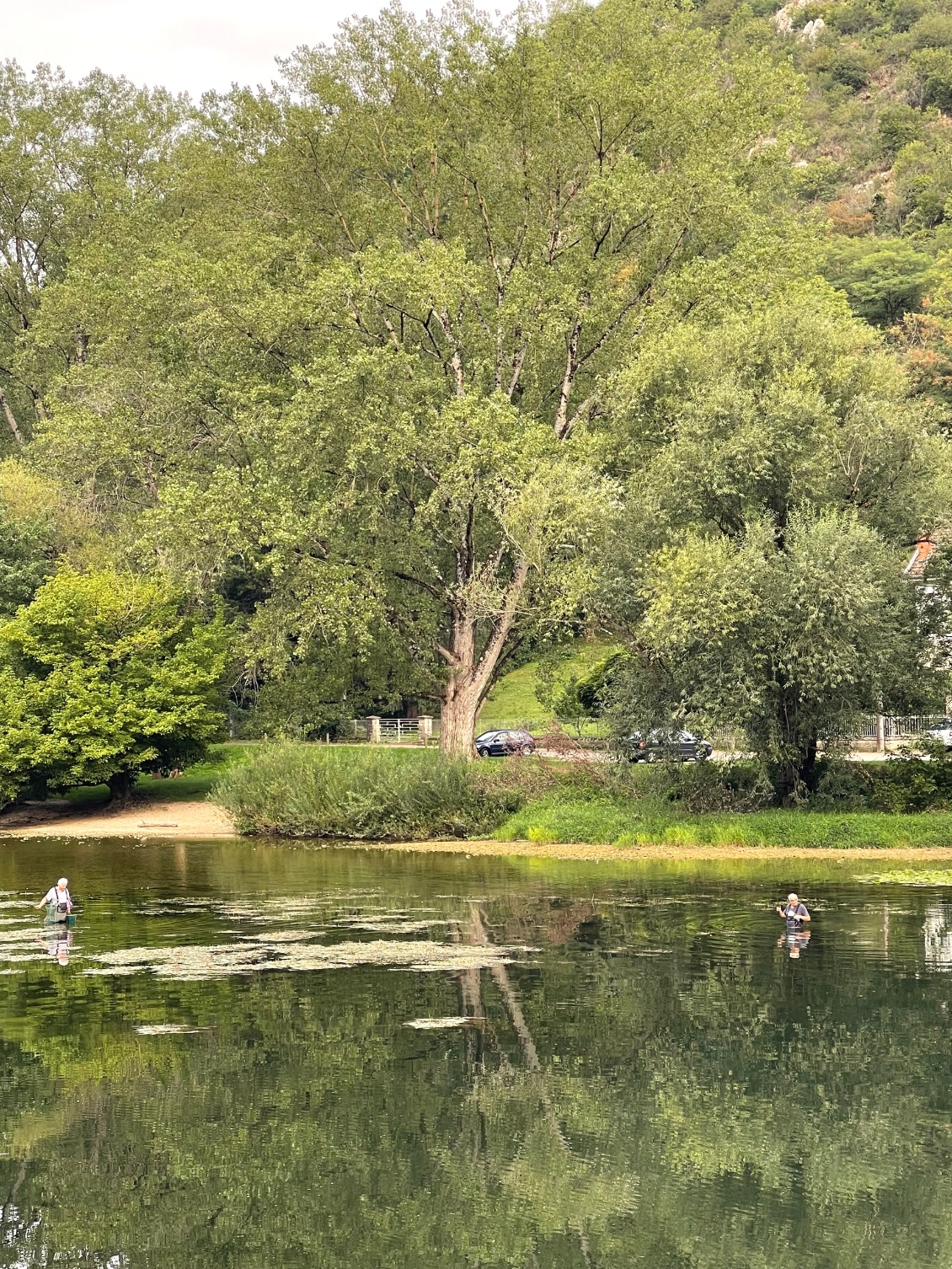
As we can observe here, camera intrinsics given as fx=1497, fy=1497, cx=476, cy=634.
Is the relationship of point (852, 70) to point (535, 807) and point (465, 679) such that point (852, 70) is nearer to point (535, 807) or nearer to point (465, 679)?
point (465, 679)

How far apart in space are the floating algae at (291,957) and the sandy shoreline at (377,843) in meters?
12.9

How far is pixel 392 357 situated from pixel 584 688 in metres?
21.9

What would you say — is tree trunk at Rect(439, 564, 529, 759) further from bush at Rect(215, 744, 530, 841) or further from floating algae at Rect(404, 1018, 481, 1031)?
floating algae at Rect(404, 1018, 481, 1031)

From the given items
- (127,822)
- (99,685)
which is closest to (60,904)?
(127,822)

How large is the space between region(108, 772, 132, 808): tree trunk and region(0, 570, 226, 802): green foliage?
10 centimetres

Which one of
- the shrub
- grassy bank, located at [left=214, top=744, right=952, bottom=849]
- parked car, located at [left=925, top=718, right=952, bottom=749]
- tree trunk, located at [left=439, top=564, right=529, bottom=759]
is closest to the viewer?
grassy bank, located at [left=214, top=744, right=952, bottom=849]

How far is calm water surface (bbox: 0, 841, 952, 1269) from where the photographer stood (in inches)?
510

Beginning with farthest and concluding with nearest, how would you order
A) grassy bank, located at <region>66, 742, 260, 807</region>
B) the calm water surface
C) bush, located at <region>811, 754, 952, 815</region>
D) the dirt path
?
grassy bank, located at <region>66, 742, 260, 807</region> → the dirt path → bush, located at <region>811, 754, 952, 815</region> → the calm water surface

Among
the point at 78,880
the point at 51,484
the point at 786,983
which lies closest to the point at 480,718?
the point at 51,484

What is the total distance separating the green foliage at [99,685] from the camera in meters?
51.3

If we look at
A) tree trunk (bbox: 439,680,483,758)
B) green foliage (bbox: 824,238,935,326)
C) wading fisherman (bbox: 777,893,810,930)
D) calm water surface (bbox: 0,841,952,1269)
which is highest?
green foliage (bbox: 824,238,935,326)

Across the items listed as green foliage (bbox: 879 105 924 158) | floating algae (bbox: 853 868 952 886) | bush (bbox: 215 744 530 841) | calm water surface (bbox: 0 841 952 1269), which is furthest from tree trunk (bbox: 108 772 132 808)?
green foliage (bbox: 879 105 924 158)

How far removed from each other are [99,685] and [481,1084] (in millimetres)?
37947

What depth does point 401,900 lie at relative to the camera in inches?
1222
